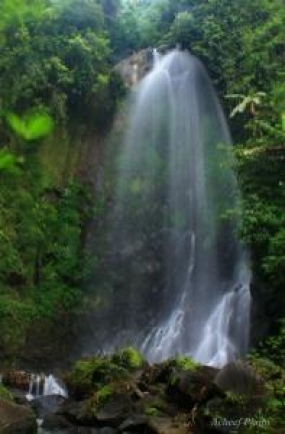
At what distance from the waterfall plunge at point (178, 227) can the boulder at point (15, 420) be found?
492 centimetres

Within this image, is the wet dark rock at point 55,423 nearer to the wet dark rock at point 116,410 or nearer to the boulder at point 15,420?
the wet dark rock at point 116,410

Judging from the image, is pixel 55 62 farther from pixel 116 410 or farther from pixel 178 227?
pixel 116 410

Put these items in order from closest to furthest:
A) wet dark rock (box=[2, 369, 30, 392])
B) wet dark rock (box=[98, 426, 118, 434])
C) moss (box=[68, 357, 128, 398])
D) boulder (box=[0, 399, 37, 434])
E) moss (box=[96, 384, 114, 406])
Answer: boulder (box=[0, 399, 37, 434]) → wet dark rock (box=[98, 426, 118, 434]) → moss (box=[96, 384, 114, 406]) → moss (box=[68, 357, 128, 398]) → wet dark rock (box=[2, 369, 30, 392])

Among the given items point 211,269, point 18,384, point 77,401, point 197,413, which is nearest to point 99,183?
point 211,269

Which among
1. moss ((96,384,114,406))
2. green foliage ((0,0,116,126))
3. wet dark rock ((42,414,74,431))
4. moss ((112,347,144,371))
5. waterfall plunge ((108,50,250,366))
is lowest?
wet dark rock ((42,414,74,431))

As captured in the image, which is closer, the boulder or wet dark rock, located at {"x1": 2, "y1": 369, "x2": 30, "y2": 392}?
the boulder

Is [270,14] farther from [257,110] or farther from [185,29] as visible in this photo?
[257,110]

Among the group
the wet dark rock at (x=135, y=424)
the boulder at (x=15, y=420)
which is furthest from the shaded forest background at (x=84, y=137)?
the boulder at (x=15, y=420)

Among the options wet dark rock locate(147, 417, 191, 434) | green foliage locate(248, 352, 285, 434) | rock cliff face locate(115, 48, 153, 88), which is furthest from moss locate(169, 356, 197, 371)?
rock cliff face locate(115, 48, 153, 88)

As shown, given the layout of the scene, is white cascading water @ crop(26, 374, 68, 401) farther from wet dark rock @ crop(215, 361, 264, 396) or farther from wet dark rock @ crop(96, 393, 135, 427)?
wet dark rock @ crop(215, 361, 264, 396)

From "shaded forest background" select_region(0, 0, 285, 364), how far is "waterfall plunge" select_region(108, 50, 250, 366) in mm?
579

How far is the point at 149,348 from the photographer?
13.5m

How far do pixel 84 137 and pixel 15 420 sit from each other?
10933 millimetres

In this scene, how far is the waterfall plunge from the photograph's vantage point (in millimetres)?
13430
